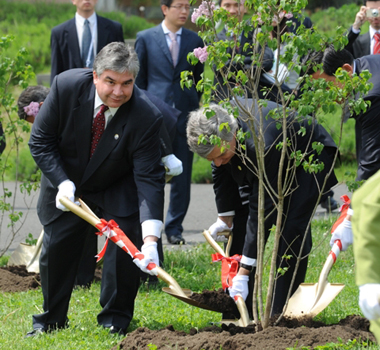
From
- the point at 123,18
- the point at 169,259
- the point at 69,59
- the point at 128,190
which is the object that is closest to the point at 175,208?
the point at 169,259

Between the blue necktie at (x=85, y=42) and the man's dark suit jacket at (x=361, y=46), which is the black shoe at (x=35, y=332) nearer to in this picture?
the blue necktie at (x=85, y=42)

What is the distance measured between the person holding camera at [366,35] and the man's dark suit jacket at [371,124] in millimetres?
1730

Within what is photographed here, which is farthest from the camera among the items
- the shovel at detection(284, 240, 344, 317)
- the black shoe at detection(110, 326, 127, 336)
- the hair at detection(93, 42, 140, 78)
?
the black shoe at detection(110, 326, 127, 336)

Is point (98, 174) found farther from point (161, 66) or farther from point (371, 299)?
point (161, 66)

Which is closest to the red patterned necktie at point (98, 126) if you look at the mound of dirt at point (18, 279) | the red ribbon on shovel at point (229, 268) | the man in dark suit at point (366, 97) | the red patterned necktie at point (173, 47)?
the red ribbon on shovel at point (229, 268)

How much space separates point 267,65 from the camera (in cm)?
564

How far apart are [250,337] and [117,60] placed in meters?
1.73

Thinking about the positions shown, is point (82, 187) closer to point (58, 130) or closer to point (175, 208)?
point (58, 130)

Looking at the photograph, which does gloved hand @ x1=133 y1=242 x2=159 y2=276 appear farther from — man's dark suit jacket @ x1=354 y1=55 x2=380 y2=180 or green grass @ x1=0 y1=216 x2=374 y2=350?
man's dark suit jacket @ x1=354 y1=55 x2=380 y2=180

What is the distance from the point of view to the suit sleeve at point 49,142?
13.3 feet

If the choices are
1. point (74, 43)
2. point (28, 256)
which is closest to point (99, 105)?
point (28, 256)

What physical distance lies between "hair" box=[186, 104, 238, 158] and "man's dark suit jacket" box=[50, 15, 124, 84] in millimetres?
2846

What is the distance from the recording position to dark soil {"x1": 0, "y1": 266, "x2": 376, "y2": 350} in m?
3.56

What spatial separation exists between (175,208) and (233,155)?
2.79 m
